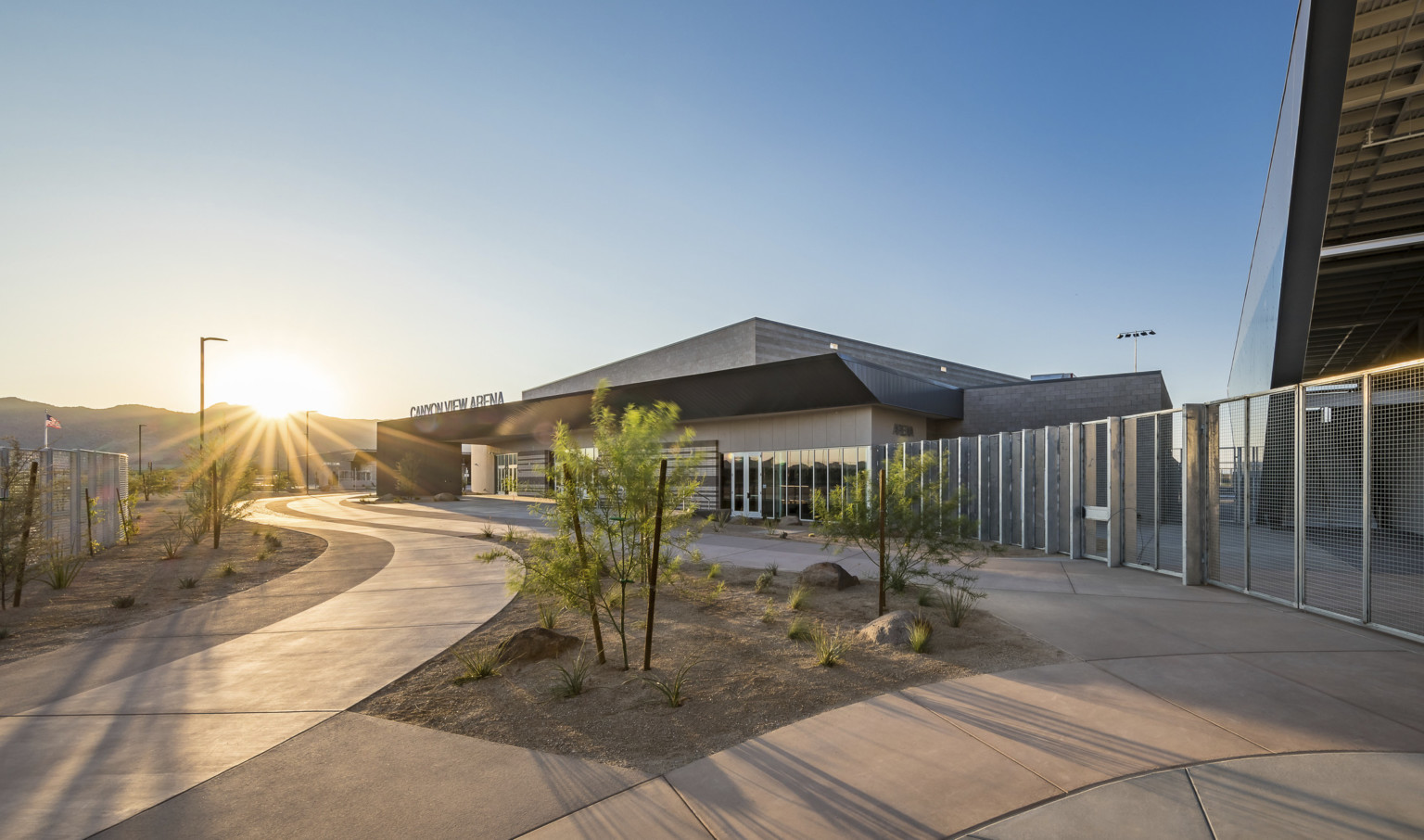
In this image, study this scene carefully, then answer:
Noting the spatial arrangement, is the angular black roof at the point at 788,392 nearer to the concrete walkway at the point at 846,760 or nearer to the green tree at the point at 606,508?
the concrete walkway at the point at 846,760

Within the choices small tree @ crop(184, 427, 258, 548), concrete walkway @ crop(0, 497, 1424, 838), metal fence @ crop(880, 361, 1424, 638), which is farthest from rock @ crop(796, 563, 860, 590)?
small tree @ crop(184, 427, 258, 548)

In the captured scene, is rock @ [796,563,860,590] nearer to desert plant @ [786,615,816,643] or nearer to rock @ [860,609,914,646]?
desert plant @ [786,615,816,643]

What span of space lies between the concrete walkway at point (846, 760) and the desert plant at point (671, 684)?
103 centimetres

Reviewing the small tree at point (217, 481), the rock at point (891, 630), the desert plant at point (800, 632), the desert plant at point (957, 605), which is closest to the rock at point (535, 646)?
the desert plant at point (800, 632)

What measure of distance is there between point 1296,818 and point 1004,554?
1224 centimetres

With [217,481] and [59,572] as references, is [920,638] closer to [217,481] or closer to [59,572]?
[59,572]

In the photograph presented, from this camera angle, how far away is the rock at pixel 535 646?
22.5 ft

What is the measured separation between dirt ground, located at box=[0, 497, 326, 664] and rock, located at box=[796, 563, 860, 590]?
10.2 meters

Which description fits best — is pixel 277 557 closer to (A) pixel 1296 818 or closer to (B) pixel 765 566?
(B) pixel 765 566

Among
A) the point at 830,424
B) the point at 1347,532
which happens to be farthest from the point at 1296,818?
the point at 830,424

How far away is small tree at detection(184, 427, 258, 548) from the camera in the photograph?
1798 cm

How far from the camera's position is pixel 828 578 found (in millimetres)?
10883

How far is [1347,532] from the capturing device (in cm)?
943

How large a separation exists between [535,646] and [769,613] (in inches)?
123
